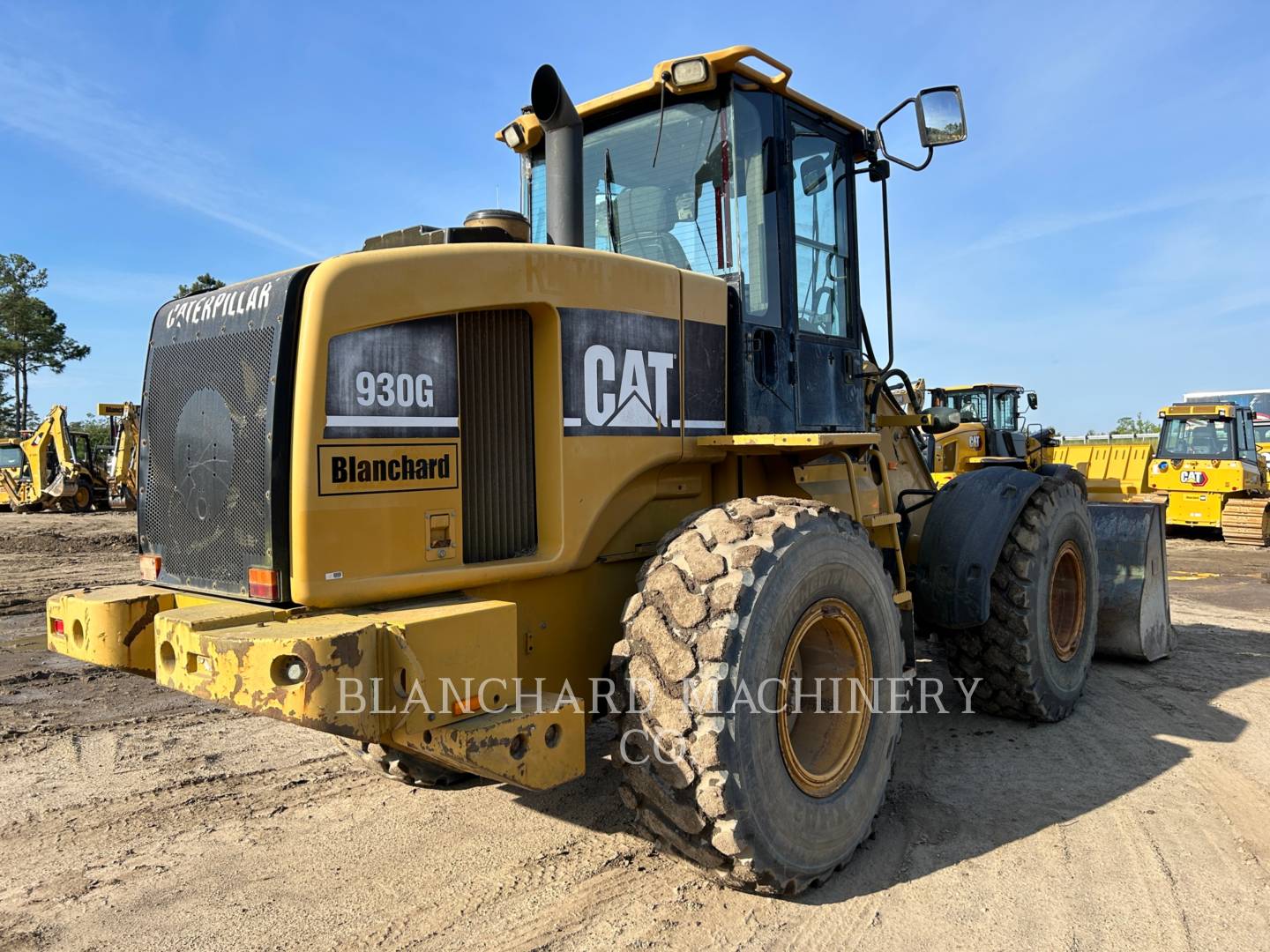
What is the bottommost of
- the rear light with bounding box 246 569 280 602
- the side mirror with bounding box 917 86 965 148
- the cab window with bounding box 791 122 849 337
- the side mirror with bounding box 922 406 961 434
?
the rear light with bounding box 246 569 280 602

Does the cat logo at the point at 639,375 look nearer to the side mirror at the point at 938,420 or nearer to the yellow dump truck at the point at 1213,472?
the side mirror at the point at 938,420

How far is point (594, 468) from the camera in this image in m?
3.40

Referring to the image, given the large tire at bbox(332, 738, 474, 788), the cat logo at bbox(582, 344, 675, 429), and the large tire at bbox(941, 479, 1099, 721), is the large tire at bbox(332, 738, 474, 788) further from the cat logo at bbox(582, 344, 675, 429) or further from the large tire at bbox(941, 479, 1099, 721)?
the large tire at bbox(941, 479, 1099, 721)

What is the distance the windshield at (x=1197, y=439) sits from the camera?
16859 millimetres

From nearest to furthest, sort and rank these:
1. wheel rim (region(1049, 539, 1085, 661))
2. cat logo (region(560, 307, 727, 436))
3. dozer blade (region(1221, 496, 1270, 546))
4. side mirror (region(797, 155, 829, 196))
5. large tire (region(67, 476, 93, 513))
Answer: cat logo (region(560, 307, 727, 436))
side mirror (region(797, 155, 829, 196))
wheel rim (region(1049, 539, 1085, 661))
dozer blade (region(1221, 496, 1270, 546))
large tire (region(67, 476, 93, 513))

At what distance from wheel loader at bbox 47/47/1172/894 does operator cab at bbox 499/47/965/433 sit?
0.02 metres

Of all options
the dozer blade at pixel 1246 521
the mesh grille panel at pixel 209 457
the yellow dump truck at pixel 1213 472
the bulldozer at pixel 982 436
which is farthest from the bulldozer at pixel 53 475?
the dozer blade at pixel 1246 521

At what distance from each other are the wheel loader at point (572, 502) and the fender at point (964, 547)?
1.60 ft

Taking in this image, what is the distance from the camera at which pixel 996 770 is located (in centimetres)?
454

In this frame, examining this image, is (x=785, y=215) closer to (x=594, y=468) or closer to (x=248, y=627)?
(x=594, y=468)

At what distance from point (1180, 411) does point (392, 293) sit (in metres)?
18.1

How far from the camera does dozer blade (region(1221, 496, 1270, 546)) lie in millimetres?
15945

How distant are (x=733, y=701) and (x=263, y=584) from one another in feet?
4.93

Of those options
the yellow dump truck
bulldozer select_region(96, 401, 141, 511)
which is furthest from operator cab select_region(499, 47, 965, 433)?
bulldozer select_region(96, 401, 141, 511)
